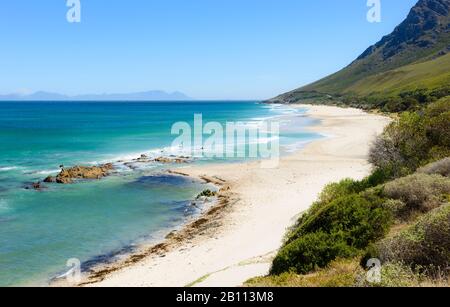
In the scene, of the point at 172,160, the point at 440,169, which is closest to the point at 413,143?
the point at 440,169

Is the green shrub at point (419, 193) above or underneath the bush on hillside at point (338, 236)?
above

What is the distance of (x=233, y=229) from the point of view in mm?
26688

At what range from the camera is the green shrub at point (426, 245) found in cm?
1134

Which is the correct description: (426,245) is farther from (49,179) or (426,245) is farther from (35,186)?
(49,179)

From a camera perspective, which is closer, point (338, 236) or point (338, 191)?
point (338, 236)

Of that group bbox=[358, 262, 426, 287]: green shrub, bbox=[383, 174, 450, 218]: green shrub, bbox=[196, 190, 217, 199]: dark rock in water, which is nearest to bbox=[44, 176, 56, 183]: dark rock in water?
bbox=[196, 190, 217, 199]: dark rock in water

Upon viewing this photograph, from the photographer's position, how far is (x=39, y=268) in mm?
21672

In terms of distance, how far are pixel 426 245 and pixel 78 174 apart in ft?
128

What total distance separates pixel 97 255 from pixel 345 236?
13.9 m

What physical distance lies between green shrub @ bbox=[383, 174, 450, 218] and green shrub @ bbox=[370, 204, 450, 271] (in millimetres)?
3819

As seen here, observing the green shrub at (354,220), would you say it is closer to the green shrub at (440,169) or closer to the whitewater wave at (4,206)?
the green shrub at (440,169)

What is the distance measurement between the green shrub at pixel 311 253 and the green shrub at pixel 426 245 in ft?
7.64

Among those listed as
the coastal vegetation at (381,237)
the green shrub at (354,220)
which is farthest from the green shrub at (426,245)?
the green shrub at (354,220)
